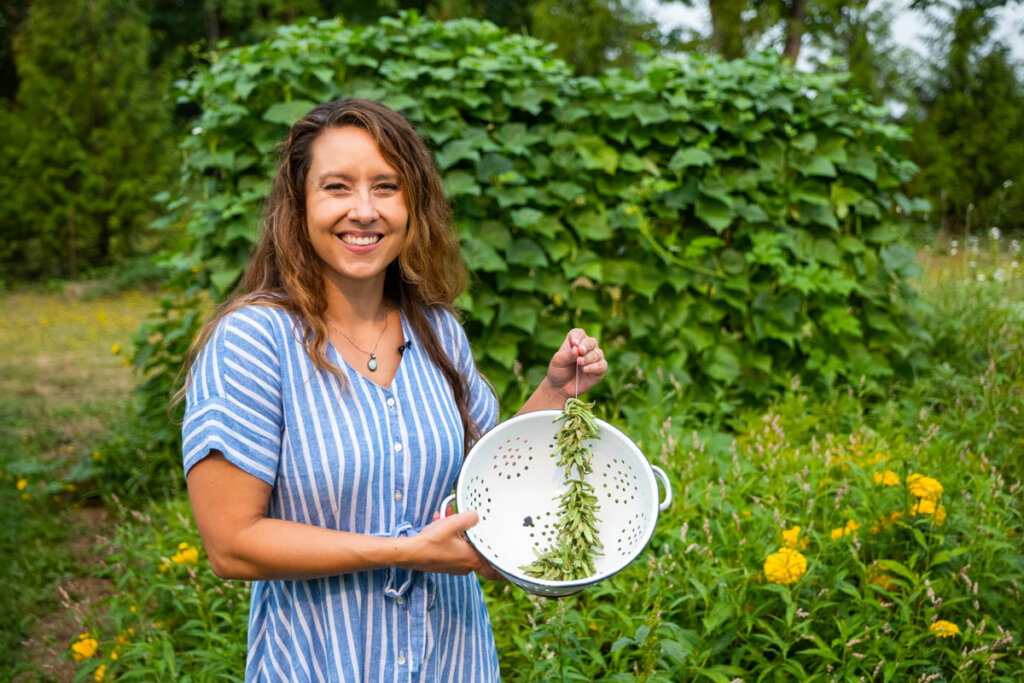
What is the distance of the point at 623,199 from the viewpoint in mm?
3924

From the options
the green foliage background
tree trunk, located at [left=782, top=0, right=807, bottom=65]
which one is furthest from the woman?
tree trunk, located at [left=782, top=0, right=807, bottom=65]

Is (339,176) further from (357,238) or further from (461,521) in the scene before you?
(461,521)

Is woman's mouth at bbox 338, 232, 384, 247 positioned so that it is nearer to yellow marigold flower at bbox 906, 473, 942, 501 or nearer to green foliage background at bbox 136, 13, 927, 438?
yellow marigold flower at bbox 906, 473, 942, 501

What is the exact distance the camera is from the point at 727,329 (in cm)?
424

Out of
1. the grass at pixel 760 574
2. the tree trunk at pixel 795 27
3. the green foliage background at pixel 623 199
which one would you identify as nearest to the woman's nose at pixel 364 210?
the grass at pixel 760 574

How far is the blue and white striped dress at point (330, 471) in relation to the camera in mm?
1277

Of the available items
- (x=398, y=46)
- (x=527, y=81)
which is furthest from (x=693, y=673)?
(x=398, y=46)

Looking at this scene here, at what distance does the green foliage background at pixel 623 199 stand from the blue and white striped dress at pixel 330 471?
201 cm

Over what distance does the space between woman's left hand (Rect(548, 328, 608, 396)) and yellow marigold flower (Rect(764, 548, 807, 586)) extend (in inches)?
32.8

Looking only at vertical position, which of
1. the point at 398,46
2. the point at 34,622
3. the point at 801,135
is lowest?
the point at 34,622

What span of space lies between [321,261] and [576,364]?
53 cm

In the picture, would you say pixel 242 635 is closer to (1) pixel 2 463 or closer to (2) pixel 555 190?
(2) pixel 555 190

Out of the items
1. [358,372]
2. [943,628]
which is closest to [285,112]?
[358,372]

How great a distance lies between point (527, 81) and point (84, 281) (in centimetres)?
1052
